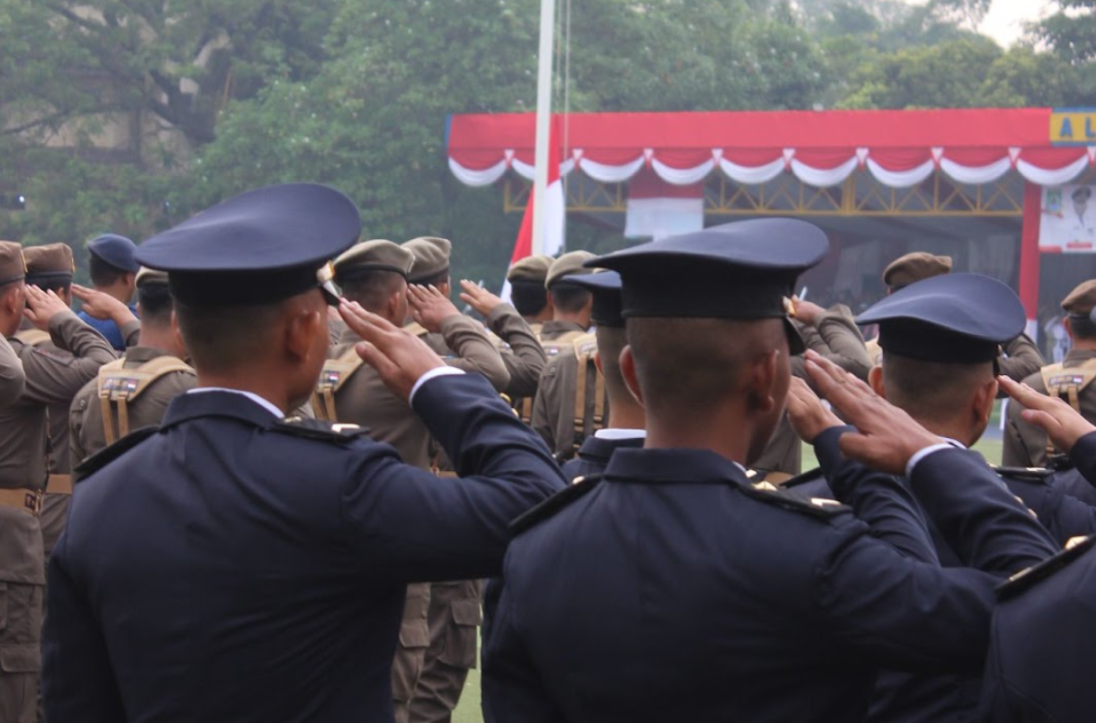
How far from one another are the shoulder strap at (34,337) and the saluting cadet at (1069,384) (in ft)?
12.7

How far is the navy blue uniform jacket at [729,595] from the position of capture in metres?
2.00

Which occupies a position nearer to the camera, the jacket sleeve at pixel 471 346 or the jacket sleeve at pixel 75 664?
the jacket sleeve at pixel 75 664

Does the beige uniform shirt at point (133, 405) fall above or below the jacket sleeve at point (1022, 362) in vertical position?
above

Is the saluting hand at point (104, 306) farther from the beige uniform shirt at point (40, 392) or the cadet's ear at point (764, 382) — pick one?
the cadet's ear at point (764, 382)

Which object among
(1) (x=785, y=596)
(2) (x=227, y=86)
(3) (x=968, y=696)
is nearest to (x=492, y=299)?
(3) (x=968, y=696)

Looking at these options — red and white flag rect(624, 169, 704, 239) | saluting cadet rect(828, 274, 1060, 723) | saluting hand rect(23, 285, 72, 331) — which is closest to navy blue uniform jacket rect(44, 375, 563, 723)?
saluting cadet rect(828, 274, 1060, 723)

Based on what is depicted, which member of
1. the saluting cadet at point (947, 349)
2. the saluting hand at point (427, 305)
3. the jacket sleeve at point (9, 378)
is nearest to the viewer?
the saluting cadet at point (947, 349)

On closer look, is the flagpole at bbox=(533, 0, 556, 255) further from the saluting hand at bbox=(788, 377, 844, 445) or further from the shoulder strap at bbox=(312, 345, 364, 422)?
the saluting hand at bbox=(788, 377, 844, 445)

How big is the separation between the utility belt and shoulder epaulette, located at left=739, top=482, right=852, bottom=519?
13.1ft

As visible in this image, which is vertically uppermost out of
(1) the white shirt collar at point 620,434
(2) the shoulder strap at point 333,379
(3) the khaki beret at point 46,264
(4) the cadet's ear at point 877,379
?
(4) the cadet's ear at point 877,379

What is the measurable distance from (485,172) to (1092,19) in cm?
1529

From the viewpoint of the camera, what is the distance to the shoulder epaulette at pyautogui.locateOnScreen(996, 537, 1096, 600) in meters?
1.97

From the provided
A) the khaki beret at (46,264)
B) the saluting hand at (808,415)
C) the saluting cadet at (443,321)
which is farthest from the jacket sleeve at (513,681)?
the khaki beret at (46,264)

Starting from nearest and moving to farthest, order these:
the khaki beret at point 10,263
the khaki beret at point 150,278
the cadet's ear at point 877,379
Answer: the cadet's ear at point 877,379
the khaki beret at point 150,278
the khaki beret at point 10,263
